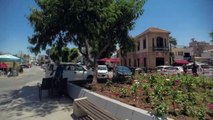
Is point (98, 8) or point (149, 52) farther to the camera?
point (149, 52)

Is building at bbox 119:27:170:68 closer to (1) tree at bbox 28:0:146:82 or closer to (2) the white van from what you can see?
(2) the white van

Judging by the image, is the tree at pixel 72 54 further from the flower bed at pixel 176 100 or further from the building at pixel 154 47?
the flower bed at pixel 176 100

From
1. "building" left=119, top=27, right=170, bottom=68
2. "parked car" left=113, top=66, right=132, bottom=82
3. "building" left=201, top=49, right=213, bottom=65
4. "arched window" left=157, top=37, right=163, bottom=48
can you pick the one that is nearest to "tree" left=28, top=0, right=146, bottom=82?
"parked car" left=113, top=66, right=132, bottom=82

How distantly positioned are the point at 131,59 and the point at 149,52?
1138 centimetres

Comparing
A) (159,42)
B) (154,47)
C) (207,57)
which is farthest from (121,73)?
(207,57)

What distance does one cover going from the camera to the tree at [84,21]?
473 inches

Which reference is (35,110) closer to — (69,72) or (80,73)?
(80,73)

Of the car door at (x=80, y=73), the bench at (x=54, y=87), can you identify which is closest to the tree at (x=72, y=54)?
the car door at (x=80, y=73)

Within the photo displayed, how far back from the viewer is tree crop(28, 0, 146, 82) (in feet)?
39.4

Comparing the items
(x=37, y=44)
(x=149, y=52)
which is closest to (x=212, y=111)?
(x=37, y=44)

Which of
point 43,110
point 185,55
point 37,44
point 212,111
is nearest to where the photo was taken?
point 212,111

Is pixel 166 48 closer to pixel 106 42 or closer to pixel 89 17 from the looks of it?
pixel 106 42

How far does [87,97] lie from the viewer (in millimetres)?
10305

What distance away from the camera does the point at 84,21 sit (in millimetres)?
12156
